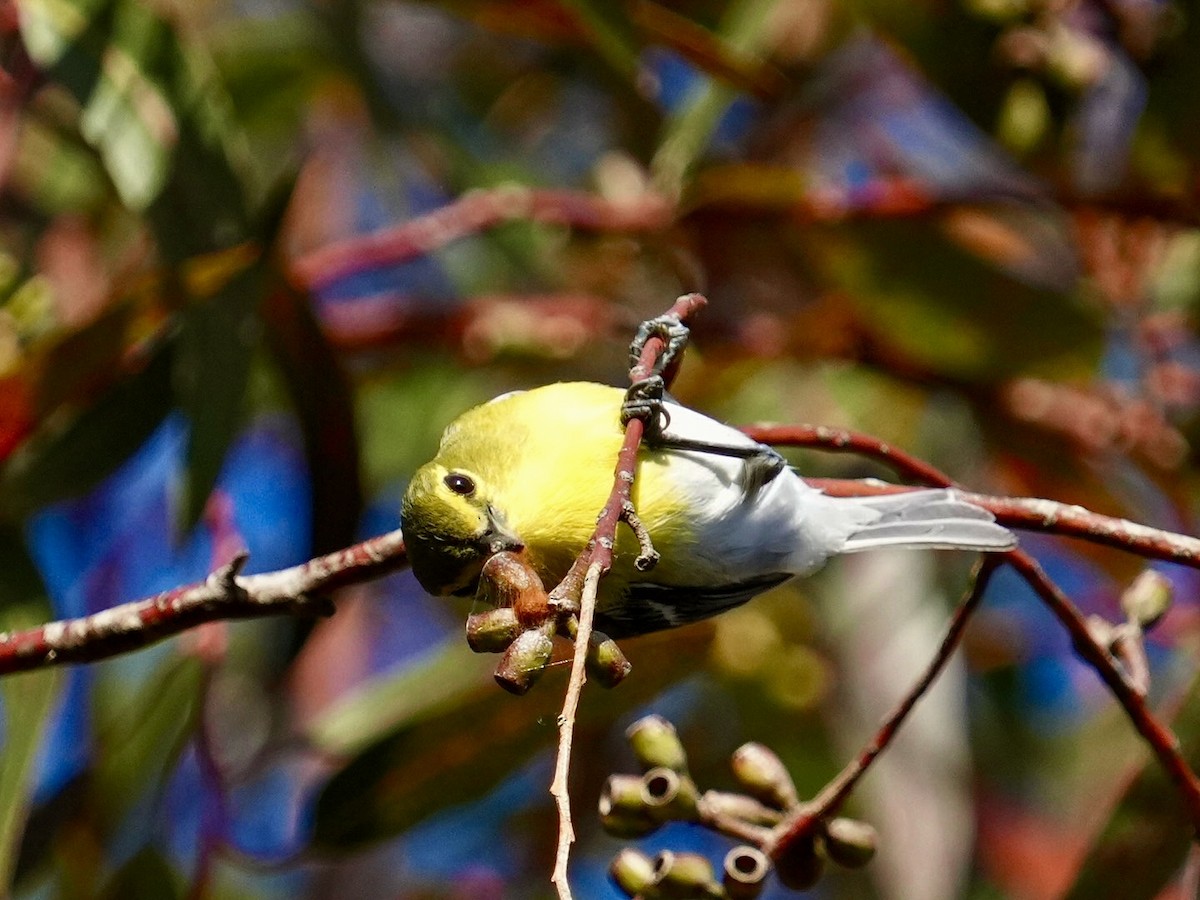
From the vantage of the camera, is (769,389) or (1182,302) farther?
(769,389)

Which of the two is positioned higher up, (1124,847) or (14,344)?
(14,344)

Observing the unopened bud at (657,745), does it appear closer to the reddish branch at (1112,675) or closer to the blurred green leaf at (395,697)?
the reddish branch at (1112,675)

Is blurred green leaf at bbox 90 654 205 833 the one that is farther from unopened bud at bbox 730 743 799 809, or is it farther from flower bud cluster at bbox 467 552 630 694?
flower bud cluster at bbox 467 552 630 694

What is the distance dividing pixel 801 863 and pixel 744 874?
0.13 metres

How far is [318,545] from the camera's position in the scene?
1.86 metres

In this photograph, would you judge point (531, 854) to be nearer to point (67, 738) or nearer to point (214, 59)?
point (67, 738)

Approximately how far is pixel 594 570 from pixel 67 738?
5.92ft

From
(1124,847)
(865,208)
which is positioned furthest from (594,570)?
(865,208)

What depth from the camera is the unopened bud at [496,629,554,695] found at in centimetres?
92

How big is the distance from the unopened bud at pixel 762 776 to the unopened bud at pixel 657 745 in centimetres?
6

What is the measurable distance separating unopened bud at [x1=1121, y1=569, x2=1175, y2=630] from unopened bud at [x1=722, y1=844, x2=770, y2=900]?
41 cm

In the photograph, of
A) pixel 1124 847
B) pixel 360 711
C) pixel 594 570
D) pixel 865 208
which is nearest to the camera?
pixel 594 570

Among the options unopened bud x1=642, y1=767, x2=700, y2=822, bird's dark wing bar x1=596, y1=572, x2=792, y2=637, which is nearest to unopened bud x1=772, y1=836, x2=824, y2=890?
unopened bud x1=642, y1=767, x2=700, y2=822

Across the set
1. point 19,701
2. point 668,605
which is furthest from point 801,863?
point 19,701
